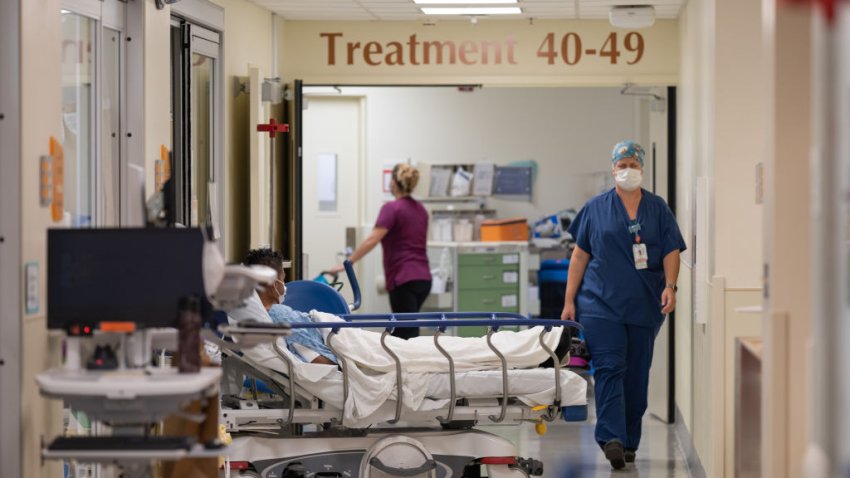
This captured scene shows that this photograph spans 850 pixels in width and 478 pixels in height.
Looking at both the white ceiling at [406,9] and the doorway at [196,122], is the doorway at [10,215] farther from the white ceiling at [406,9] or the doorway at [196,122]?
the white ceiling at [406,9]

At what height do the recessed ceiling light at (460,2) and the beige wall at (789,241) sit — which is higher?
the recessed ceiling light at (460,2)

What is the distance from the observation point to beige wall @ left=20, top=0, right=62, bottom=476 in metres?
3.95

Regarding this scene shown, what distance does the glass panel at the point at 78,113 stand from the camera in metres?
4.79

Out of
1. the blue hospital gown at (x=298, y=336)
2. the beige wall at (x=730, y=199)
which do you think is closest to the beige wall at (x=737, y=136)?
the beige wall at (x=730, y=199)

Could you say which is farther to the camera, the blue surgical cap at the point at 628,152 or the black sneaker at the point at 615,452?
the blue surgical cap at the point at 628,152

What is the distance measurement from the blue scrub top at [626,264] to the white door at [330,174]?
525 cm

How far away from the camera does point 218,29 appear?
23.2 ft

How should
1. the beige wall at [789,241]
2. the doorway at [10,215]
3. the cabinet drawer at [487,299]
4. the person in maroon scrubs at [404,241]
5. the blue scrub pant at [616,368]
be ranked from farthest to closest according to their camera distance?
the cabinet drawer at [487,299]
the person in maroon scrubs at [404,241]
the blue scrub pant at [616,368]
the doorway at [10,215]
the beige wall at [789,241]

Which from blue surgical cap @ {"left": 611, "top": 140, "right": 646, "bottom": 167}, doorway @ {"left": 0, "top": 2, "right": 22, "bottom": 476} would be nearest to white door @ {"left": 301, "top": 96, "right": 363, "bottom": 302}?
blue surgical cap @ {"left": 611, "top": 140, "right": 646, "bottom": 167}

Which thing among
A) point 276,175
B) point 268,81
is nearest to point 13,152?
point 268,81

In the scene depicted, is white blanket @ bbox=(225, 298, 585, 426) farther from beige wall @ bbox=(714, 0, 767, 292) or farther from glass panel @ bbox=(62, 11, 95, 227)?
beige wall @ bbox=(714, 0, 767, 292)

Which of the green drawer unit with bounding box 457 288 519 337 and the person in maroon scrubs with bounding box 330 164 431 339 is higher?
the person in maroon scrubs with bounding box 330 164 431 339

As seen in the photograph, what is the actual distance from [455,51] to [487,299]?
254cm

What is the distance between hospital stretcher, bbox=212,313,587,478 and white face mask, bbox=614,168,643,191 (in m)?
1.35
